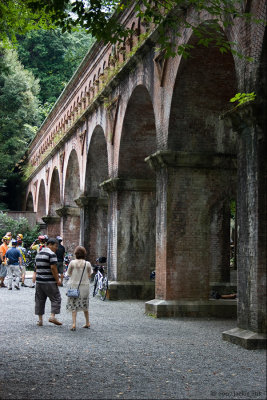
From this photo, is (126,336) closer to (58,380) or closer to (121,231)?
(58,380)

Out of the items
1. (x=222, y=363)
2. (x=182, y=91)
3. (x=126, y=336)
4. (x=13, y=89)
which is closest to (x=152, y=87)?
(x=182, y=91)

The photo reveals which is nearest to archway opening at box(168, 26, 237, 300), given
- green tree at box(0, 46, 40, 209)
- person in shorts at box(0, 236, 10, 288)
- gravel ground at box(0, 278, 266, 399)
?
gravel ground at box(0, 278, 266, 399)

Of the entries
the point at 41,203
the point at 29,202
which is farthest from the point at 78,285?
the point at 29,202

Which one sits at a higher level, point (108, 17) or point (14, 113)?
point (14, 113)

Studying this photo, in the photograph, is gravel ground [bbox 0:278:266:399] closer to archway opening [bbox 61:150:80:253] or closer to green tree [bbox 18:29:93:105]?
archway opening [bbox 61:150:80:253]

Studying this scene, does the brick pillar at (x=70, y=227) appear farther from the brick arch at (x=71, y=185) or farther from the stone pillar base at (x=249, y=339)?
the stone pillar base at (x=249, y=339)

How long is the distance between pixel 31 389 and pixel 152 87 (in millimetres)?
9584

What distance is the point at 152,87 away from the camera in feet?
46.8

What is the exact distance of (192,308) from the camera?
41.7 feet

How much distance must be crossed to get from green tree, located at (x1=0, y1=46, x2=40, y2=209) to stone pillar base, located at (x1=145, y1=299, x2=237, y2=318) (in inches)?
1207

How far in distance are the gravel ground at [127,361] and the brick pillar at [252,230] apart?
0.44 metres

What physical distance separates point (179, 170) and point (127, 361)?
240 inches

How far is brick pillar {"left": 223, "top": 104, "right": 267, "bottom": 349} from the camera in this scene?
866 centimetres

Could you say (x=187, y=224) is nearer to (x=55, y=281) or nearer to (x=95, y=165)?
(x=55, y=281)
